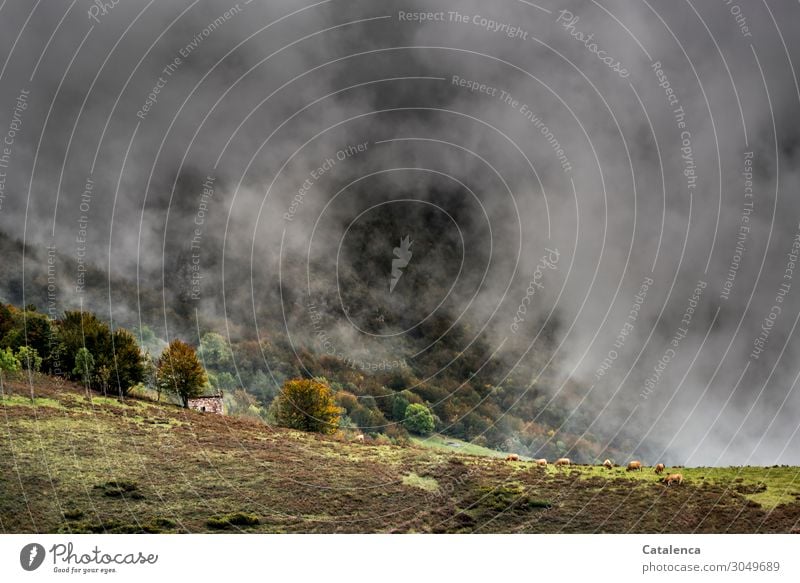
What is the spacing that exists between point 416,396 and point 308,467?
93.8 meters

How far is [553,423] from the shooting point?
172 m

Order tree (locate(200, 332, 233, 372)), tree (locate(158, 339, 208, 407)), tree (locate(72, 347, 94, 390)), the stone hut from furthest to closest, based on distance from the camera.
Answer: tree (locate(200, 332, 233, 372)) < the stone hut < tree (locate(158, 339, 208, 407)) < tree (locate(72, 347, 94, 390))

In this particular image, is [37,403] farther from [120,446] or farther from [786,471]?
[786,471]

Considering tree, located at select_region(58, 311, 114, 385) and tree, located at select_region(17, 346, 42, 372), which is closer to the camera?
tree, located at select_region(17, 346, 42, 372)

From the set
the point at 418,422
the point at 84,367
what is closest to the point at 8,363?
the point at 84,367

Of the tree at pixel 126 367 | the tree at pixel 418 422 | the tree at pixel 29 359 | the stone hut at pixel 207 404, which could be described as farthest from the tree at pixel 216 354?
the tree at pixel 29 359

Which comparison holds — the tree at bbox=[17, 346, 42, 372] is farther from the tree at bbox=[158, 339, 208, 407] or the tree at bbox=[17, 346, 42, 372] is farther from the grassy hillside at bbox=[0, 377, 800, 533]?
the tree at bbox=[158, 339, 208, 407]

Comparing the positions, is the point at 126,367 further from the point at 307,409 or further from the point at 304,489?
the point at 304,489

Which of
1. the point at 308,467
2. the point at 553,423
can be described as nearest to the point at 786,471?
the point at 308,467

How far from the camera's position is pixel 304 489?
51.2m

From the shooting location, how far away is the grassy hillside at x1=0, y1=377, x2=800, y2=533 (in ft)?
149

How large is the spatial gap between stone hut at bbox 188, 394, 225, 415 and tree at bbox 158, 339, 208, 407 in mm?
1164

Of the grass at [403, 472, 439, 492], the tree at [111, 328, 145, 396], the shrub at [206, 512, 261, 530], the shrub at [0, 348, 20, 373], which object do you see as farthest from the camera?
the tree at [111, 328, 145, 396]

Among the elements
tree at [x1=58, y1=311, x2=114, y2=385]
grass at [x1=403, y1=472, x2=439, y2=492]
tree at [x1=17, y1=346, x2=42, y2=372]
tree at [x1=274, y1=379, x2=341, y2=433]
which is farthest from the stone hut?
grass at [x1=403, y1=472, x2=439, y2=492]
